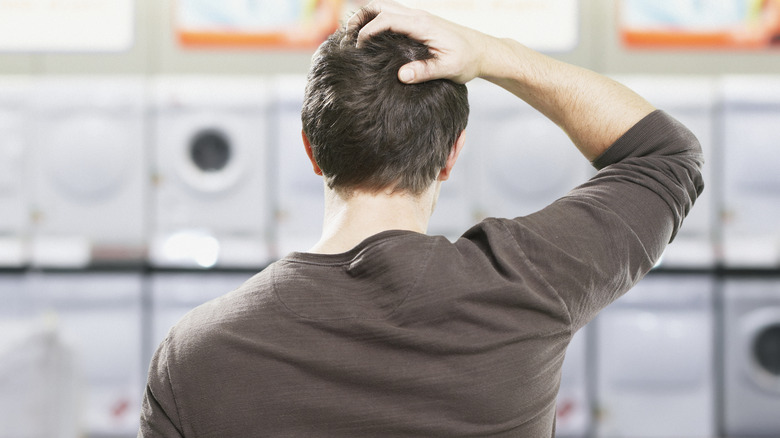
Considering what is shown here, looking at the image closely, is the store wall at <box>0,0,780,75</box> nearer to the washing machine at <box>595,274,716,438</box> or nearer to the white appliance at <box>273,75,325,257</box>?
the white appliance at <box>273,75,325,257</box>

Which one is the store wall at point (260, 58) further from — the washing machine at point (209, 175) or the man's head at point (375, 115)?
the man's head at point (375, 115)

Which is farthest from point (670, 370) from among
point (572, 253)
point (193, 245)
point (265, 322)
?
point (265, 322)

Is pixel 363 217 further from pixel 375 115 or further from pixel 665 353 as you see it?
pixel 665 353

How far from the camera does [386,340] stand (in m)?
0.74

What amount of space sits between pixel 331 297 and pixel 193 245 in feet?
7.77

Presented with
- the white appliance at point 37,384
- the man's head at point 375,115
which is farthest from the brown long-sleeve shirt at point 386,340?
the white appliance at point 37,384

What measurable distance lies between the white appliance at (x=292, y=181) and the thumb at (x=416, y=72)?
218 cm

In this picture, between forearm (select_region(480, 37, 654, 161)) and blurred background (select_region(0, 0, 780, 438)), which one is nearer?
forearm (select_region(480, 37, 654, 161))

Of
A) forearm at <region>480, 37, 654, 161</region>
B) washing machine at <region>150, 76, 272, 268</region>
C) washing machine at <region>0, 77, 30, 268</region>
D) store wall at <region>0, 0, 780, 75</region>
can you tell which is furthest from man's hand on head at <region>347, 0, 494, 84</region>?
washing machine at <region>0, 77, 30, 268</region>

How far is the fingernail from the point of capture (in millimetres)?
799

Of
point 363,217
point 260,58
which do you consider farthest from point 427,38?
point 260,58

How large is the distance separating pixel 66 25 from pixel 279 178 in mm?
1160

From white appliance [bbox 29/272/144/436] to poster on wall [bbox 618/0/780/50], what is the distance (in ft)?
7.85

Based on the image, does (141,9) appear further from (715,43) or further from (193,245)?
(715,43)
